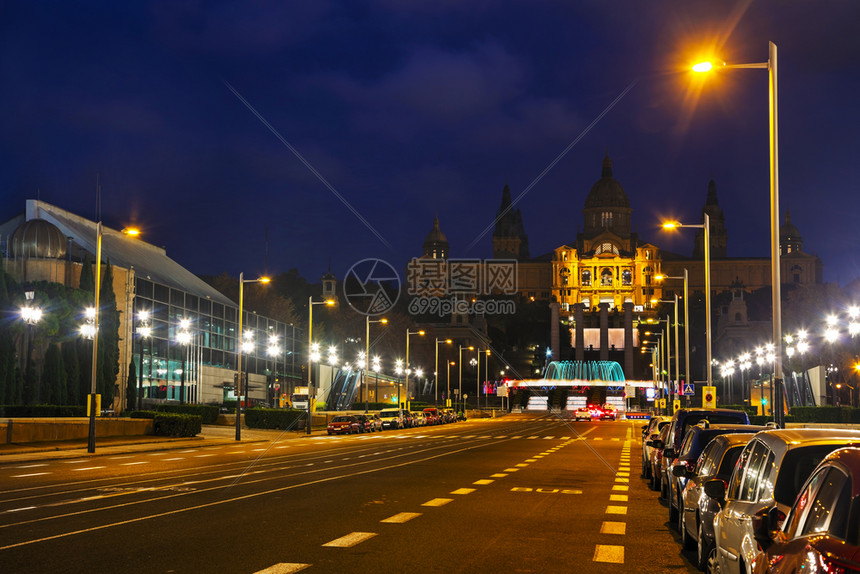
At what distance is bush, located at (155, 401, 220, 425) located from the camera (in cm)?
5695

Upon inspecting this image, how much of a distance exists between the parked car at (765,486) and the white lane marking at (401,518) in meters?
6.72

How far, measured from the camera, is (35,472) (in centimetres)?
2550

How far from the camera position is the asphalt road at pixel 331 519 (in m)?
10.9

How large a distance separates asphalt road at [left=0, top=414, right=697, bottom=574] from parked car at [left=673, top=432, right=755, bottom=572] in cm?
47

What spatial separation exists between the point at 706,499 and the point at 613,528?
4.46 metres

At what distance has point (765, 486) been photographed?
7.75m

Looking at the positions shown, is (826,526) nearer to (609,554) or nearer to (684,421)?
(609,554)

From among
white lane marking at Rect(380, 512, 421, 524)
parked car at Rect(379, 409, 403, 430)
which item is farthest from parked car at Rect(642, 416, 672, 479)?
parked car at Rect(379, 409, 403, 430)

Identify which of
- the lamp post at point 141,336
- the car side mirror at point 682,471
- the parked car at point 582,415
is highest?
the lamp post at point 141,336

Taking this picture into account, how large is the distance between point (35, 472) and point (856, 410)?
48.3 metres

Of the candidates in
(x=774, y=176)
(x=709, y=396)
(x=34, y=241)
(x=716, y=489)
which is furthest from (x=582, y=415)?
(x=716, y=489)

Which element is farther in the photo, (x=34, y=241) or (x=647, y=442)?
(x=34, y=241)

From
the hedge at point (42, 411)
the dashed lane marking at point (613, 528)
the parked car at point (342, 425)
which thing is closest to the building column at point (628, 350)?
the parked car at point (342, 425)

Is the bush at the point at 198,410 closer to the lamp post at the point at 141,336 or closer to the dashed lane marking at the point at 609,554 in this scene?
the lamp post at the point at 141,336
